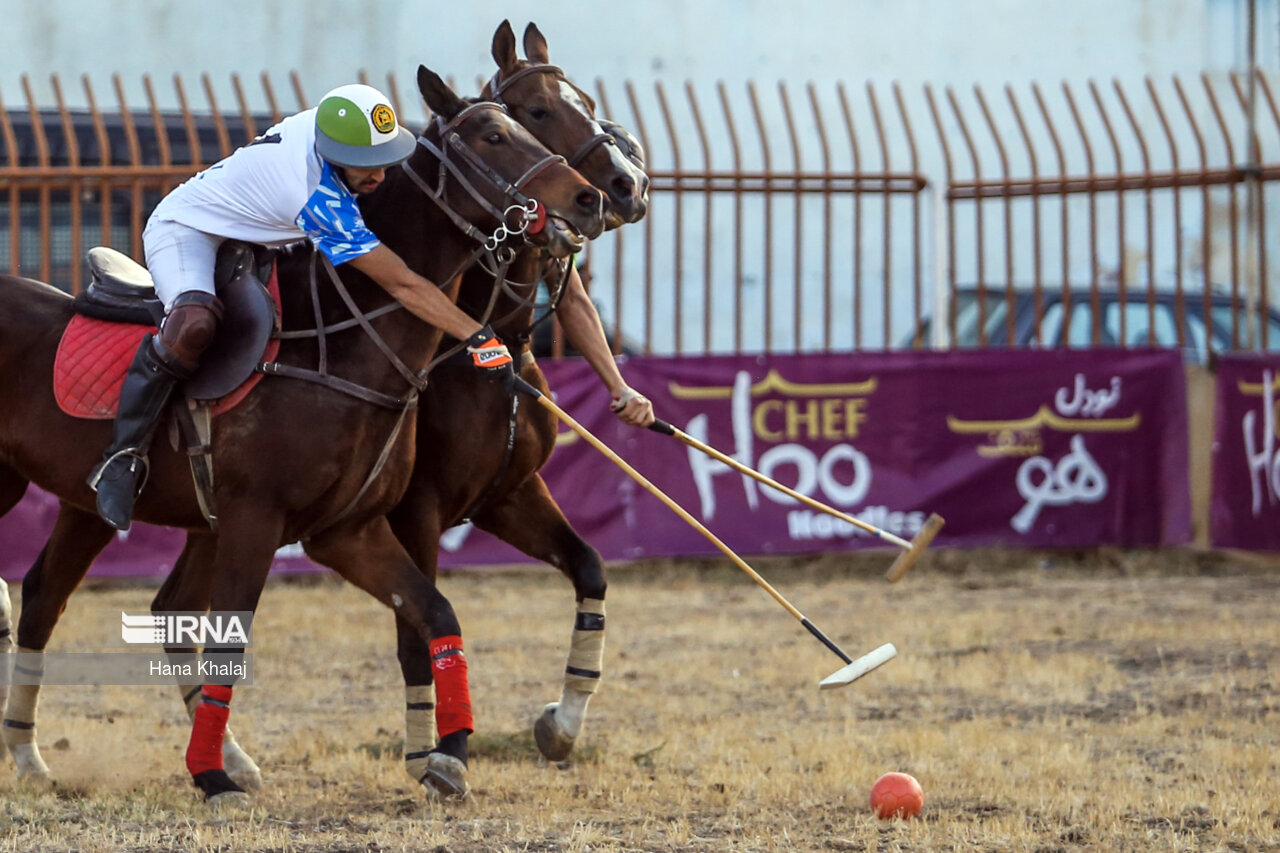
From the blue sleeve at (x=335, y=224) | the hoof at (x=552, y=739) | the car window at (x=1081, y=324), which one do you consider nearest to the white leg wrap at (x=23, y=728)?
the hoof at (x=552, y=739)

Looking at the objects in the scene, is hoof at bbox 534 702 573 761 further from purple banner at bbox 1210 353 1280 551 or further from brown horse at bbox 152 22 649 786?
purple banner at bbox 1210 353 1280 551

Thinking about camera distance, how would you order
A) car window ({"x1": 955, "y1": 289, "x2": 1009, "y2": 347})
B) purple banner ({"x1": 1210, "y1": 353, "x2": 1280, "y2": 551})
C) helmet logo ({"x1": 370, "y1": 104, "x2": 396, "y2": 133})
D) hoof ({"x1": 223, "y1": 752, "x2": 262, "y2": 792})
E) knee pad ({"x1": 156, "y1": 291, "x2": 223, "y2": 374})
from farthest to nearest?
1. car window ({"x1": 955, "y1": 289, "x2": 1009, "y2": 347})
2. purple banner ({"x1": 1210, "y1": 353, "x2": 1280, "y2": 551})
3. hoof ({"x1": 223, "y1": 752, "x2": 262, "y2": 792})
4. helmet logo ({"x1": 370, "y1": 104, "x2": 396, "y2": 133})
5. knee pad ({"x1": 156, "y1": 291, "x2": 223, "y2": 374})

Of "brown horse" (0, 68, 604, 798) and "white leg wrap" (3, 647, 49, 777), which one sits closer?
"brown horse" (0, 68, 604, 798)

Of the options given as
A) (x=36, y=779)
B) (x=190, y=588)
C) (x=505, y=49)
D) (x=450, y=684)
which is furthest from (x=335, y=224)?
(x=36, y=779)

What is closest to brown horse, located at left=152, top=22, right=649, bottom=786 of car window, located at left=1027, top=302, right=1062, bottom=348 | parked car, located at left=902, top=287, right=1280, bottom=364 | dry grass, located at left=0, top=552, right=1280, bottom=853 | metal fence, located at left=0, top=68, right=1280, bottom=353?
dry grass, located at left=0, top=552, right=1280, bottom=853

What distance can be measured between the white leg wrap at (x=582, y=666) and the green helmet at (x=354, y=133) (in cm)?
193

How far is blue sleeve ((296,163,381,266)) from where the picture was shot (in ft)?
18.7

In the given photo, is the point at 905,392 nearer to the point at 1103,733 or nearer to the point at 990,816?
the point at 1103,733

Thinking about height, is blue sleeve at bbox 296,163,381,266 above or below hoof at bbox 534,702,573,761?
above

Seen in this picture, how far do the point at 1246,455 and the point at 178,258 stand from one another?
8.96 m

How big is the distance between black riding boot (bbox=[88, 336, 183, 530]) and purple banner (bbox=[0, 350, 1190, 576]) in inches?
270

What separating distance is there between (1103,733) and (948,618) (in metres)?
3.49

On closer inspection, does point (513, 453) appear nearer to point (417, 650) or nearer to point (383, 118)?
point (417, 650)

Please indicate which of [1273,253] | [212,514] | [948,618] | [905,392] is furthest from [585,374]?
[1273,253]
